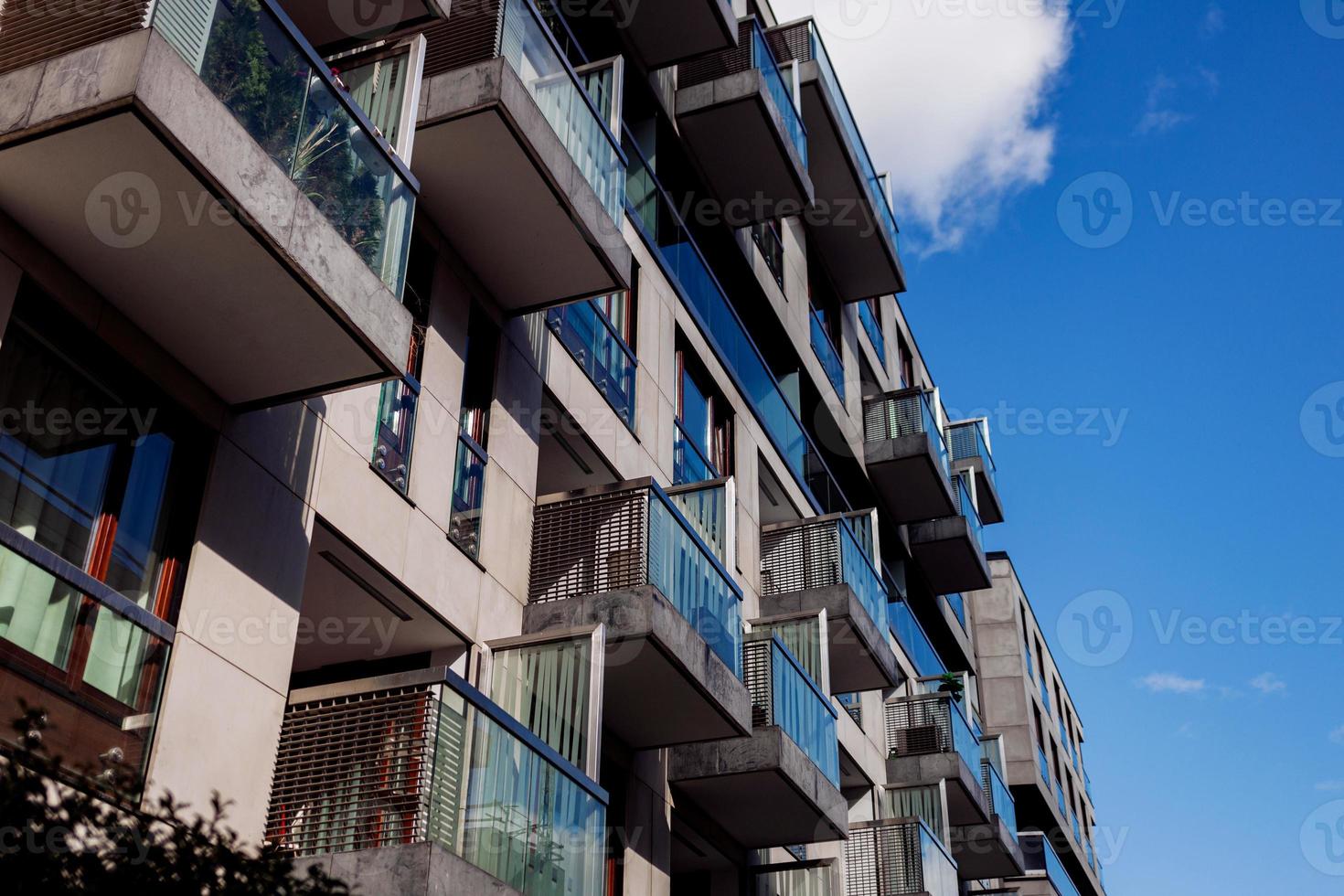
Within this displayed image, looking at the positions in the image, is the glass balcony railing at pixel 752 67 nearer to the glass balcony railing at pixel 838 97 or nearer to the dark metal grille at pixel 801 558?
the glass balcony railing at pixel 838 97

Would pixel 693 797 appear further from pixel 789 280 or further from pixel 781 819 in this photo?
pixel 789 280

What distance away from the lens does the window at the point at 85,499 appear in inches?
294

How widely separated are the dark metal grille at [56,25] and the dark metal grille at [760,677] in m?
9.78

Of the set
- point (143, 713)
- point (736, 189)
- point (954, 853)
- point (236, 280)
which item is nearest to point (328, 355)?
point (236, 280)

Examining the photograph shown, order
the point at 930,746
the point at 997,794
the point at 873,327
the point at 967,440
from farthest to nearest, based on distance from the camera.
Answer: the point at 967,440
the point at 873,327
the point at 997,794
the point at 930,746

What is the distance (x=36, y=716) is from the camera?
214 inches

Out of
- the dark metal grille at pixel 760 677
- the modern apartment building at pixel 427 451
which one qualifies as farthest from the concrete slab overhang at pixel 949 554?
the dark metal grille at pixel 760 677

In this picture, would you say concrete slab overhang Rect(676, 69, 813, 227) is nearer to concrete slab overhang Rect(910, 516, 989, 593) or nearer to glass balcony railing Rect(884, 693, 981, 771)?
glass balcony railing Rect(884, 693, 981, 771)

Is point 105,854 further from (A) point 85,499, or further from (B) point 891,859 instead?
(B) point 891,859

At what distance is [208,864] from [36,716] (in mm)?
871

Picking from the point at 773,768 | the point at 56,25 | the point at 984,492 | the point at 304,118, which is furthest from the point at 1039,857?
the point at 56,25

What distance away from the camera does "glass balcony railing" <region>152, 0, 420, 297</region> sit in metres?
8.03

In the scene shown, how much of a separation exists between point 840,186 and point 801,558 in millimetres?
8992

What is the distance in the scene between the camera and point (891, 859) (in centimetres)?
2067
